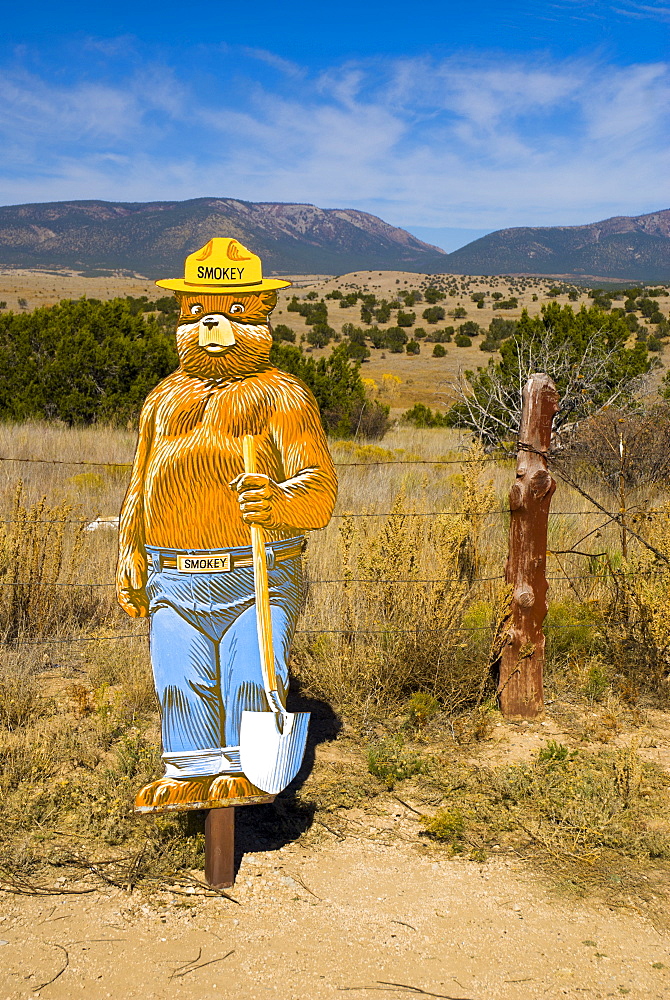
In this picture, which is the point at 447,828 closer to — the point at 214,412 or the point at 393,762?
the point at 393,762

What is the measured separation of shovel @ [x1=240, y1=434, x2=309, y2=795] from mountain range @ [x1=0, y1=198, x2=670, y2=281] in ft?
399

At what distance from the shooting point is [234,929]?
296cm

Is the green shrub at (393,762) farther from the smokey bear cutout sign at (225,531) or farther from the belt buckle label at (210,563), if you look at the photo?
the belt buckle label at (210,563)

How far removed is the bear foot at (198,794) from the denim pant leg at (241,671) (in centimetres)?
15

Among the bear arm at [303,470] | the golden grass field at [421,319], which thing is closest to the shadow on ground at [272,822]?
the bear arm at [303,470]

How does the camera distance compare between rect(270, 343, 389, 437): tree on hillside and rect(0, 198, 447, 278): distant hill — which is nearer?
rect(270, 343, 389, 437): tree on hillside

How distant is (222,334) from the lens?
2.95m

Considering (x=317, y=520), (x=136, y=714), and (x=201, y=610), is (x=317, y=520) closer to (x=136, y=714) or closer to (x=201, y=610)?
(x=201, y=610)

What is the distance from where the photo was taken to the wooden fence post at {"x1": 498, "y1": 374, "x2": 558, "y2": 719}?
471 cm

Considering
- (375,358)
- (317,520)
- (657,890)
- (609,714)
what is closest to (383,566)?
(609,714)

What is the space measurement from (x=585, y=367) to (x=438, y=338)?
1911 cm

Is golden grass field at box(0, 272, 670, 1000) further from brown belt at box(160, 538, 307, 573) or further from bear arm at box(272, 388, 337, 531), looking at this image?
bear arm at box(272, 388, 337, 531)

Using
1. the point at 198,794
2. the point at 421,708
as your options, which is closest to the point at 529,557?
the point at 421,708

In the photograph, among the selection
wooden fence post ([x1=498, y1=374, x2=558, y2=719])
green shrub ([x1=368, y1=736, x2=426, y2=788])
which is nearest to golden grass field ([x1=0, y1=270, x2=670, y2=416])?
wooden fence post ([x1=498, y1=374, x2=558, y2=719])
